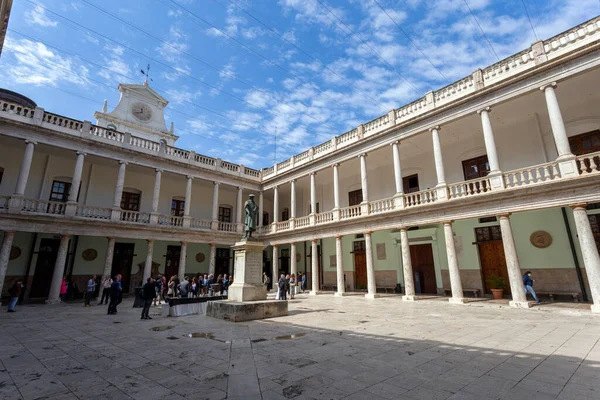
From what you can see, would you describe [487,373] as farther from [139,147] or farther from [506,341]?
[139,147]

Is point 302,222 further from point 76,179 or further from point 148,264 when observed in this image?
point 76,179

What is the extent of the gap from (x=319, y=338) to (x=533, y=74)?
1243 cm

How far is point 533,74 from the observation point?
36.1 ft

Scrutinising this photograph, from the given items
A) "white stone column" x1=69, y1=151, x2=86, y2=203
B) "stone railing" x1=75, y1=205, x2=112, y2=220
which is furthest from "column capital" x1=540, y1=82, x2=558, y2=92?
"white stone column" x1=69, y1=151, x2=86, y2=203

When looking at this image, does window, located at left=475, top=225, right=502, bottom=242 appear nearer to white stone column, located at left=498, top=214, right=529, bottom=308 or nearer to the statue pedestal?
white stone column, located at left=498, top=214, right=529, bottom=308

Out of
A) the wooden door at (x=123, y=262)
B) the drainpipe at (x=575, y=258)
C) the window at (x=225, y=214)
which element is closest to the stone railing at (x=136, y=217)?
the wooden door at (x=123, y=262)

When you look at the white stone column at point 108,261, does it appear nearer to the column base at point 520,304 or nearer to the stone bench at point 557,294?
the column base at point 520,304

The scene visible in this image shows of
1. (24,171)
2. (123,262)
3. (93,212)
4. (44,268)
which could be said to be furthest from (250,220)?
(44,268)

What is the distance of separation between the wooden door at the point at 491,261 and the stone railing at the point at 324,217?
811 centimetres

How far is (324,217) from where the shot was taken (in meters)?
19.0

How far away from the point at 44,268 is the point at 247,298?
47.6 ft

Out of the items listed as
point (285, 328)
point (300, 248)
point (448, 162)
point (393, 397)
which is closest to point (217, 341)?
point (285, 328)

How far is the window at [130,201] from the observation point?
19.3 metres

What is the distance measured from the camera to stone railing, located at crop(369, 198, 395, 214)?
1526 cm
